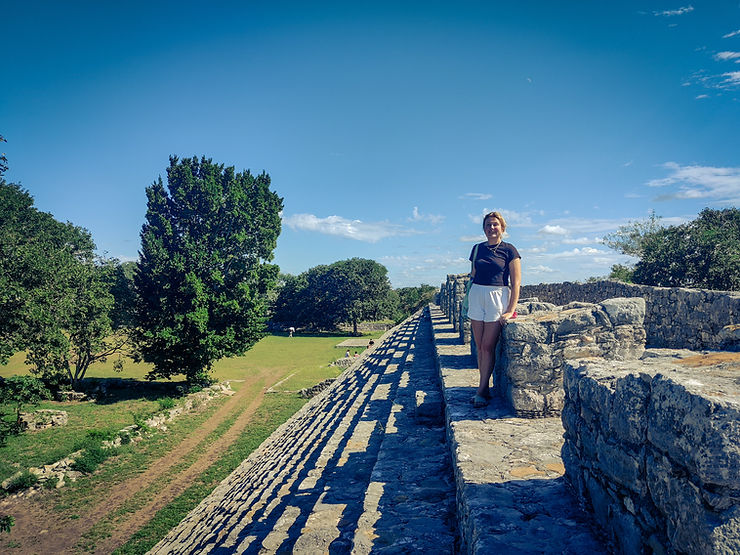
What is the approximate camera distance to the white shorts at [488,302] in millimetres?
3752

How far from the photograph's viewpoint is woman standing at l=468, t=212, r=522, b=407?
373 cm

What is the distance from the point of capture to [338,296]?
154 feet

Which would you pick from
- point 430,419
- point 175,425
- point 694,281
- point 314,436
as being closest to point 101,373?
point 175,425

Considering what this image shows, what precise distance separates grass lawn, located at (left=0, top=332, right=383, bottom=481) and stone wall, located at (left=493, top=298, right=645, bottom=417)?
12.0 meters

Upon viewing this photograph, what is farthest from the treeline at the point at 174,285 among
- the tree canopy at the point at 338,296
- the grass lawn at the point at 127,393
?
the tree canopy at the point at 338,296

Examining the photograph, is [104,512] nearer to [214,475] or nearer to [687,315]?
[214,475]

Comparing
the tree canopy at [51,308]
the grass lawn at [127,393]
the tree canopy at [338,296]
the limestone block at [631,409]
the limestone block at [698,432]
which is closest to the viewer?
the limestone block at [698,432]

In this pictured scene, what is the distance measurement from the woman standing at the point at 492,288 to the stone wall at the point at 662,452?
1.52m

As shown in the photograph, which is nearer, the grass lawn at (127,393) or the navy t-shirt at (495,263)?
the navy t-shirt at (495,263)

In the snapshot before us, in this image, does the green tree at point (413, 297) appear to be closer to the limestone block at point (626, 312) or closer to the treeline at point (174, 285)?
the treeline at point (174, 285)

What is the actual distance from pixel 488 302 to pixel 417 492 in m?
1.85

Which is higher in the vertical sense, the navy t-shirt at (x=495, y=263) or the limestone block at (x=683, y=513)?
the navy t-shirt at (x=495, y=263)

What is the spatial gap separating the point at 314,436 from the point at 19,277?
1623cm

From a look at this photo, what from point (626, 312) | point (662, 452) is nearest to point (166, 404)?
point (626, 312)
